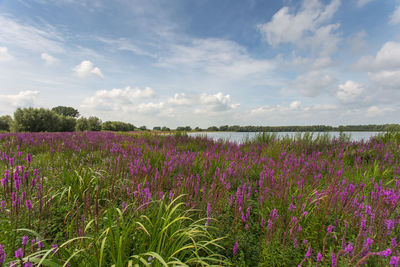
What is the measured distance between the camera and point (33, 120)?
35969 mm

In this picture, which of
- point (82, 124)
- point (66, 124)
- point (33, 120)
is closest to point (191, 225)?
point (33, 120)

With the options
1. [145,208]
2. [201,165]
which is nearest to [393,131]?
[201,165]

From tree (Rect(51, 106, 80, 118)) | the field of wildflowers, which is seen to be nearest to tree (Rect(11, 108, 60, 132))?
the field of wildflowers

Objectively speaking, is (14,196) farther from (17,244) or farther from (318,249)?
(318,249)

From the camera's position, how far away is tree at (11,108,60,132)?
113 feet

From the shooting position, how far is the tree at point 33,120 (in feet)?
113

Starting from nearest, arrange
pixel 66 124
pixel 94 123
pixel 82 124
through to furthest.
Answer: pixel 66 124, pixel 82 124, pixel 94 123

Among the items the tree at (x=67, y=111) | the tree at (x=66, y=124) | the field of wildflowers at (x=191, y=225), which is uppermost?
the tree at (x=67, y=111)

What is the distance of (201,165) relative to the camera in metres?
4.95

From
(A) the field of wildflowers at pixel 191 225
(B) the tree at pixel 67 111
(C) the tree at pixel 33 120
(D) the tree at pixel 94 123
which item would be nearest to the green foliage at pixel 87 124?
(D) the tree at pixel 94 123

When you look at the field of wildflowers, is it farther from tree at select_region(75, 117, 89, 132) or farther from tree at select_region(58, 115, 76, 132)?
tree at select_region(75, 117, 89, 132)

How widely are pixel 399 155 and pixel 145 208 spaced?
8438 millimetres

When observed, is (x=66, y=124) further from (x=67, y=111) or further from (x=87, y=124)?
(x=67, y=111)

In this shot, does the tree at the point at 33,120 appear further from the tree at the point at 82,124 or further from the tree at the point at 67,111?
the tree at the point at 67,111
